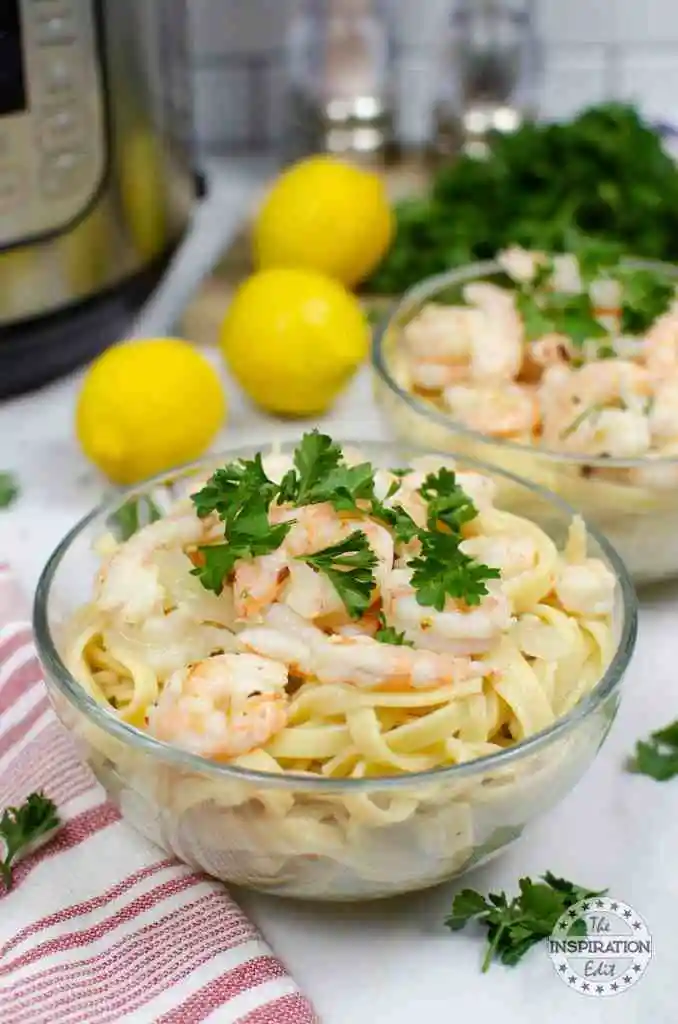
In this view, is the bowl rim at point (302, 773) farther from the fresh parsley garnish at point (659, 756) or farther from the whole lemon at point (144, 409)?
the whole lemon at point (144, 409)

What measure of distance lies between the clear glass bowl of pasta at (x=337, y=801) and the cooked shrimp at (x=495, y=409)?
0.28m

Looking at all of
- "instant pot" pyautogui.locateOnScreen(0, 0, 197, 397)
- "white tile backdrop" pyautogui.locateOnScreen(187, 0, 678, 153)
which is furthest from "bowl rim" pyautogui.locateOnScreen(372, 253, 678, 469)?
"white tile backdrop" pyautogui.locateOnScreen(187, 0, 678, 153)

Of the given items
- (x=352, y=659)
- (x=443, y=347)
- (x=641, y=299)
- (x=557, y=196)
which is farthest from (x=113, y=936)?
(x=557, y=196)

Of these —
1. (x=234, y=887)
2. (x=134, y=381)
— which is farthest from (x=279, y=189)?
(x=234, y=887)

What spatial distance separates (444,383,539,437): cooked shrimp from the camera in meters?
0.97

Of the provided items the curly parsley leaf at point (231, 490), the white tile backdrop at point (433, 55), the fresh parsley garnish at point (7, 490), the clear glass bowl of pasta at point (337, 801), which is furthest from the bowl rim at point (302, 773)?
the white tile backdrop at point (433, 55)

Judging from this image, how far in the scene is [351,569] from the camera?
0.70 metres

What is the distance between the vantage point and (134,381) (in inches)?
43.7

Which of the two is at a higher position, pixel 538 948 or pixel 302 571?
pixel 302 571

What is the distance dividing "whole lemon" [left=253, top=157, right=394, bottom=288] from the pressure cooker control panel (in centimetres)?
26

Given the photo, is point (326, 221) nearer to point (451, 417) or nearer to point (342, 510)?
point (451, 417)

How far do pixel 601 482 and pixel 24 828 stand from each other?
46cm

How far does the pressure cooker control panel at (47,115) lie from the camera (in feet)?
3.66

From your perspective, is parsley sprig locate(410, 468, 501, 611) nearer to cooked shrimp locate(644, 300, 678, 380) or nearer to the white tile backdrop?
cooked shrimp locate(644, 300, 678, 380)
